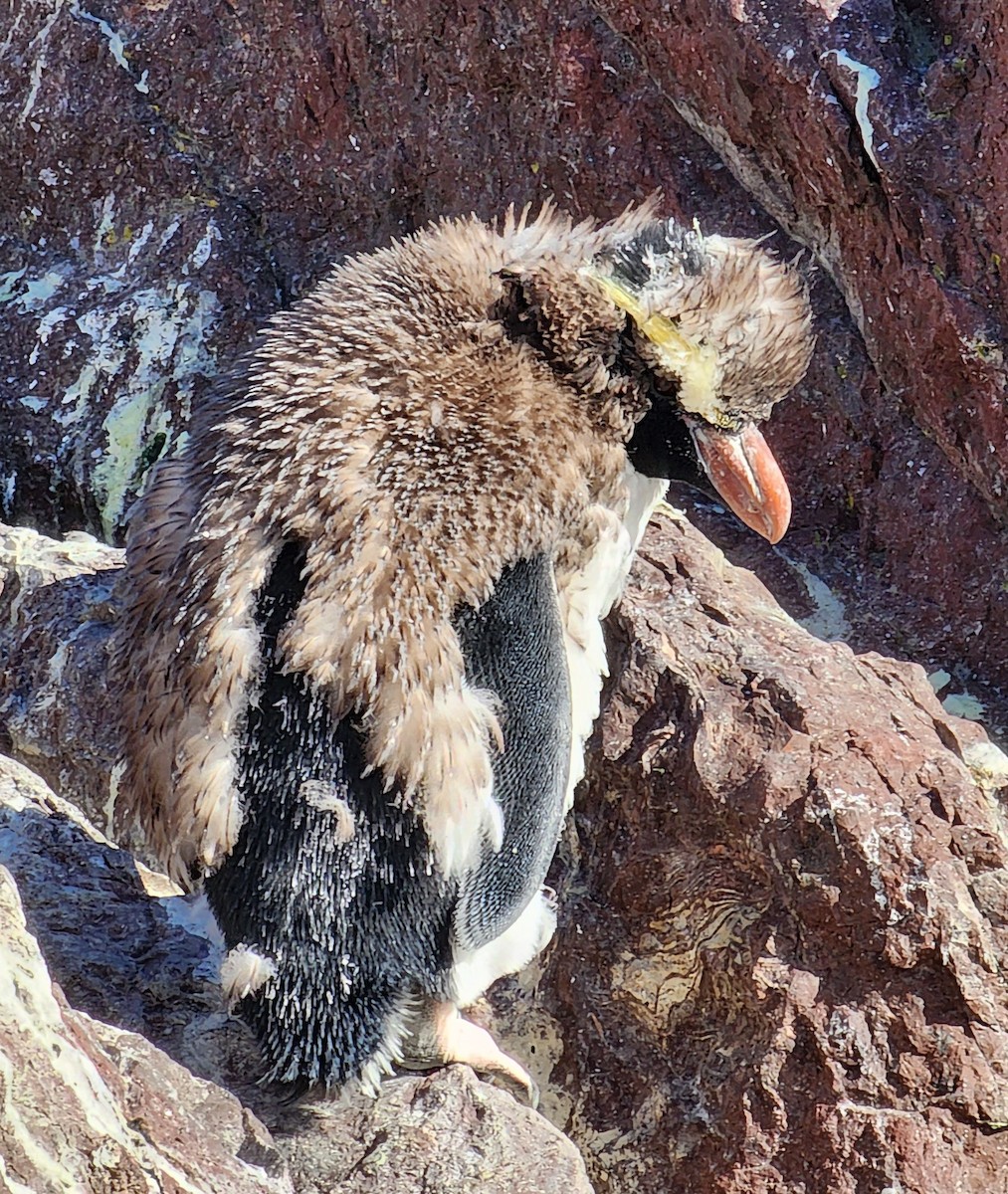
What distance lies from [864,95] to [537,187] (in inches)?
27.7

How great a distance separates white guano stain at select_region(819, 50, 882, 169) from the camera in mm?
2562

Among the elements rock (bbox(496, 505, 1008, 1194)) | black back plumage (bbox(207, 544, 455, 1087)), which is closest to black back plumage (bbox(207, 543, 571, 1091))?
black back plumage (bbox(207, 544, 455, 1087))

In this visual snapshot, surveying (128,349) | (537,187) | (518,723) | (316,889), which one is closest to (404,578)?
(518,723)

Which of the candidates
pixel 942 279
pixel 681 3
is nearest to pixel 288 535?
pixel 942 279

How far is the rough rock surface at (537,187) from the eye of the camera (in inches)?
101

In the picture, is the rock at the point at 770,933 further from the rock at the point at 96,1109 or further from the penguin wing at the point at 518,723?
the rock at the point at 96,1109

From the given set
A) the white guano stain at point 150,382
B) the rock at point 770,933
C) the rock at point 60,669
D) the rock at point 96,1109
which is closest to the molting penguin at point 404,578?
the rock at point 96,1109

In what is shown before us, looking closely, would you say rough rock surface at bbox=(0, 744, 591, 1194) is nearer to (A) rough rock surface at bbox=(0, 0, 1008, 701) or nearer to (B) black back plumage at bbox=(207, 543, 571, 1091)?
(B) black back plumage at bbox=(207, 543, 571, 1091)

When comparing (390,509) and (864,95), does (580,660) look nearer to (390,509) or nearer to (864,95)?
(390,509)

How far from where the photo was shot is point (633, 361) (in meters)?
1.65

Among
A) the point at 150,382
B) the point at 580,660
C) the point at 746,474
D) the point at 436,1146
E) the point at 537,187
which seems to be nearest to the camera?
the point at 436,1146

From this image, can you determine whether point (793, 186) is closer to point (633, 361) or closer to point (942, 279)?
point (942, 279)

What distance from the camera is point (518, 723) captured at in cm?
167

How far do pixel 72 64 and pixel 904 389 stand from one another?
74.6 inches
